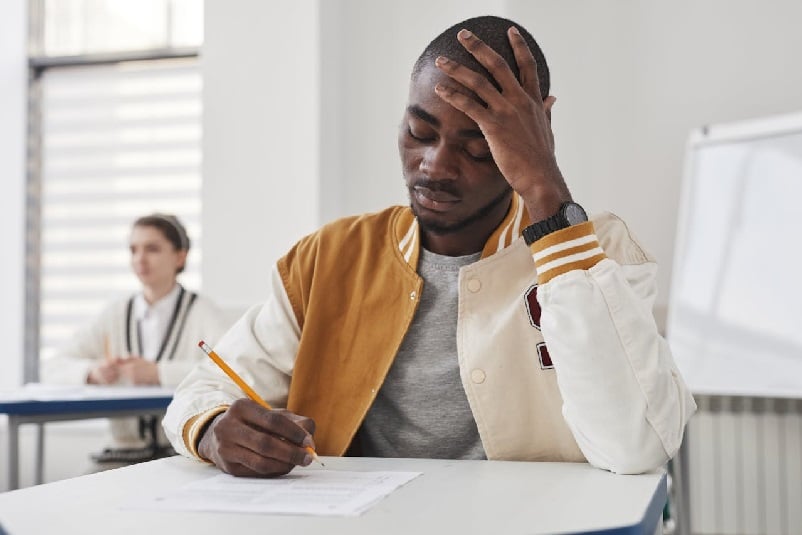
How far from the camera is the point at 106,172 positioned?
528 cm

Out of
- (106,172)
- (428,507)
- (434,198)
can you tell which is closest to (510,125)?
(434,198)

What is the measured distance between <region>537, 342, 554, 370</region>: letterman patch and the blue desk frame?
189cm

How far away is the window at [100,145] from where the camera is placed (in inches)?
204

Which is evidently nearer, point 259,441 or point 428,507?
point 428,507

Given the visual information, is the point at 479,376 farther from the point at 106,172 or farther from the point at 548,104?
the point at 106,172

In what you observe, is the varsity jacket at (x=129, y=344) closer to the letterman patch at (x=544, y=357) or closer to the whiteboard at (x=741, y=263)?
the whiteboard at (x=741, y=263)

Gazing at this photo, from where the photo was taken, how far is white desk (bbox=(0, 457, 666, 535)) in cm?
92

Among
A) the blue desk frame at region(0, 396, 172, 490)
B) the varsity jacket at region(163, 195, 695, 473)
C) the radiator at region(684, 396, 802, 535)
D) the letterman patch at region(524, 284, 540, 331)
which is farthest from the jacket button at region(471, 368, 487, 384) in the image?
the radiator at region(684, 396, 802, 535)

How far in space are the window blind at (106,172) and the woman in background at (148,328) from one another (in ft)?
3.22

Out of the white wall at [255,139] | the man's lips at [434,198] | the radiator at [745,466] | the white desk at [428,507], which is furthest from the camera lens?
the white wall at [255,139]

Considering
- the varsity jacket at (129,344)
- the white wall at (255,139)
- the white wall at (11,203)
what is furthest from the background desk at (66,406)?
the white wall at (11,203)

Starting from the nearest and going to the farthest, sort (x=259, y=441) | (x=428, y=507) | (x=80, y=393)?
(x=428, y=507) → (x=259, y=441) → (x=80, y=393)

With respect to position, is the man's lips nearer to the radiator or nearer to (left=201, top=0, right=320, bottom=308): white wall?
the radiator

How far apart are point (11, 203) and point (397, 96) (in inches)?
93.1
